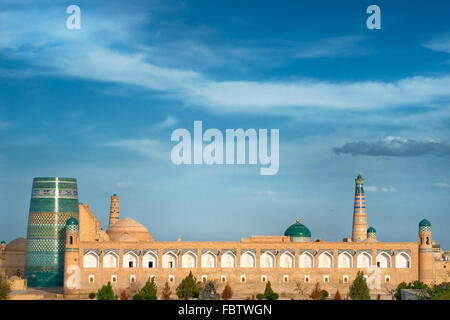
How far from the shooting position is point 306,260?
6831 cm

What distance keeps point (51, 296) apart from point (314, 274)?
70.2ft

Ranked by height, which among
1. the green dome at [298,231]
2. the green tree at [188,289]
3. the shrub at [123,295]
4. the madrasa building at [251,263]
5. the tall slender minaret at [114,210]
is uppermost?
the tall slender minaret at [114,210]

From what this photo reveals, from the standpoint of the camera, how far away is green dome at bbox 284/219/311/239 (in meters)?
71.0

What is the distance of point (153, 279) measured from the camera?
66375 mm

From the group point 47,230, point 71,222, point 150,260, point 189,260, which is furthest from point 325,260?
point 47,230

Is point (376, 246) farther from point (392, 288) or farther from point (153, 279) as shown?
point (153, 279)

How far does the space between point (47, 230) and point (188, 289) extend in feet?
59.7

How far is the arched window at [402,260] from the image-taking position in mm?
68250

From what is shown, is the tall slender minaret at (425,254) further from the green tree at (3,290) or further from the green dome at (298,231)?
the green tree at (3,290)

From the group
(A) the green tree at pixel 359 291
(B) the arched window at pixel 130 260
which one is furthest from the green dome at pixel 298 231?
(B) the arched window at pixel 130 260

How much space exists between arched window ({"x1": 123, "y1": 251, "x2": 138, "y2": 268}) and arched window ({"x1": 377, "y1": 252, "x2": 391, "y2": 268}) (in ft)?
66.4

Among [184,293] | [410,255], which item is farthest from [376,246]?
[184,293]

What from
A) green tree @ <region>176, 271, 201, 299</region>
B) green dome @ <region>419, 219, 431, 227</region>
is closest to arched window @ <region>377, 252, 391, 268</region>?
green dome @ <region>419, 219, 431, 227</region>

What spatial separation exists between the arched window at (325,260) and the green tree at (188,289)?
1157 cm
